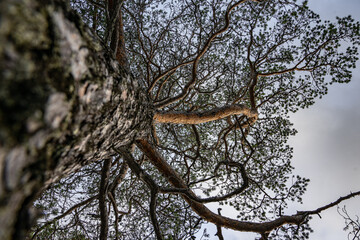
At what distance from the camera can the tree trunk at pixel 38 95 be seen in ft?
1.60

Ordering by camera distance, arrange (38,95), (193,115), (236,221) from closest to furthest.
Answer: (38,95) → (236,221) → (193,115)

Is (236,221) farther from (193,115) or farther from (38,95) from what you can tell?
(38,95)

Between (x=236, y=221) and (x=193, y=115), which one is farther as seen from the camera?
(x=193, y=115)

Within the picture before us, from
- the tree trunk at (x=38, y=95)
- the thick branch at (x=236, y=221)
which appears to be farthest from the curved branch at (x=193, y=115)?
the tree trunk at (x=38, y=95)

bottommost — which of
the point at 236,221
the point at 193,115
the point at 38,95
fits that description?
the point at 38,95

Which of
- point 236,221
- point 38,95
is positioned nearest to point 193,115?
point 236,221

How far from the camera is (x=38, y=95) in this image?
1.86 feet

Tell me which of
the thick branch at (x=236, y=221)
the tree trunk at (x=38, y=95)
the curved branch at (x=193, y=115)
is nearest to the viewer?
the tree trunk at (x=38, y=95)

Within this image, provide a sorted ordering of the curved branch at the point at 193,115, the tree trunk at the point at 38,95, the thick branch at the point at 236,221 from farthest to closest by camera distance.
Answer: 1. the curved branch at the point at 193,115
2. the thick branch at the point at 236,221
3. the tree trunk at the point at 38,95

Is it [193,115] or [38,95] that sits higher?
[193,115]

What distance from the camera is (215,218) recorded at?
3.31 meters

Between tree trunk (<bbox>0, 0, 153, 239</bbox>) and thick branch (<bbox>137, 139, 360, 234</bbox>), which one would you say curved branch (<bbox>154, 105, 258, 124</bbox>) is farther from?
tree trunk (<bbox>0, 0, 153, 239</bbox>)

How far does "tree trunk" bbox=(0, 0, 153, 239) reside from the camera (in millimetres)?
487

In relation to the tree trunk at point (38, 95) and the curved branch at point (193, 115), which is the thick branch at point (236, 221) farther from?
the tree trunk at point (38, 95)
